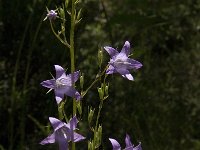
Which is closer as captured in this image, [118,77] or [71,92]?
[71,92]

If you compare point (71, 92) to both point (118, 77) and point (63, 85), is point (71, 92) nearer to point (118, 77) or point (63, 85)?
point (63, 85)

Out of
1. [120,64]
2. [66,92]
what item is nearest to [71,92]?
[66,92]

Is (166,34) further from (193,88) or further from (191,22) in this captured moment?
(193,88)

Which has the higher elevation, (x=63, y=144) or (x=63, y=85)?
(x=63, y=85)

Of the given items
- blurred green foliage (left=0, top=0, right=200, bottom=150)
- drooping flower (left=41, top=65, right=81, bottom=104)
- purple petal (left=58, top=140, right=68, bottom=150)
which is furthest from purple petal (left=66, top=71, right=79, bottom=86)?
blurred green foliage (left=0, top=0, right=200, bottom=150)

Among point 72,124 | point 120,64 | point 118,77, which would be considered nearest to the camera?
point 72,124

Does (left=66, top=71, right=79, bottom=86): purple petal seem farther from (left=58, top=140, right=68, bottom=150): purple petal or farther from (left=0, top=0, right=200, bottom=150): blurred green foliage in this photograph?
(left=0, top=0, right=200, bottom=150): blurred green foliage
